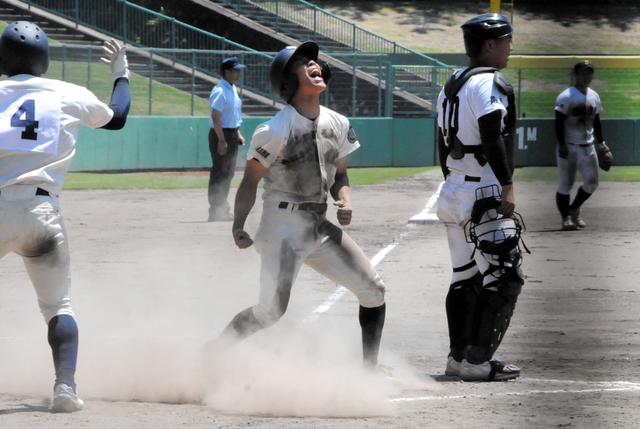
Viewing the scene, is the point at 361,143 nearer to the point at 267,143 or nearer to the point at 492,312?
the point at 492,312

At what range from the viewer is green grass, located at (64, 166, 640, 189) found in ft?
61.1

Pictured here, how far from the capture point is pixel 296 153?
4844 mm

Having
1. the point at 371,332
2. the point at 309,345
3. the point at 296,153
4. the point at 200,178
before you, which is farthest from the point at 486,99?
the point at 200,178

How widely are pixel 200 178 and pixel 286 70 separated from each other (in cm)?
1626

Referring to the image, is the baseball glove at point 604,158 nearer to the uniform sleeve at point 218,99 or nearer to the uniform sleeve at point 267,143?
Result: the uniform sleeve at point 218,99

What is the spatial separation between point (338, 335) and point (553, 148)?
20.3 metres

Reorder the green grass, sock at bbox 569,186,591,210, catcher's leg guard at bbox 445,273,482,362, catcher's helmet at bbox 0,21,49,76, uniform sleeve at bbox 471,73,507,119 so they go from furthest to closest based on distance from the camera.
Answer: the green grass, sock at bbox 569,186,591,210, catcher's leg guard at bbox 445,273,482,362, uniform sleeve at bbox 471,73,507,119, catcher's helmet at bbox 0,21,49,76

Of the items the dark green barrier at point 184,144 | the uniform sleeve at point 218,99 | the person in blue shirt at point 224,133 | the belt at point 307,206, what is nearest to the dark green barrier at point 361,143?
the dark green barrier at point 184,144

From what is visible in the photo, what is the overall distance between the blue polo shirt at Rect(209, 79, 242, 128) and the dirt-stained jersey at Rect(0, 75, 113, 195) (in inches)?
294

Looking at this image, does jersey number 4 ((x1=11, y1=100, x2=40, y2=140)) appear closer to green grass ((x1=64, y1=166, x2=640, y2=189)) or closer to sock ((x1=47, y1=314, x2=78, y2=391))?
sock ((x1=47, y1=314, x2=78, y2=391))

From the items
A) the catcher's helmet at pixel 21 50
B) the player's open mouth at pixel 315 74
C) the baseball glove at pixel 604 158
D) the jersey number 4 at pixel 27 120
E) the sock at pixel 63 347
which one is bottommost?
the sock at pixel 63 347

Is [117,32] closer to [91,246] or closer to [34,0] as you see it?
[34,0]

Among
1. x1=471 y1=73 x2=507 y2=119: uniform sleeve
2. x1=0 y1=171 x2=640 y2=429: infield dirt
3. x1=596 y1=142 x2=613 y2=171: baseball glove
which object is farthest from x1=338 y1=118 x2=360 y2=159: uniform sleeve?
x1=596 y1=142 x2=613 y2=171: baseball glove

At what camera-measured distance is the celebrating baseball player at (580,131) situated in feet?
35.6
